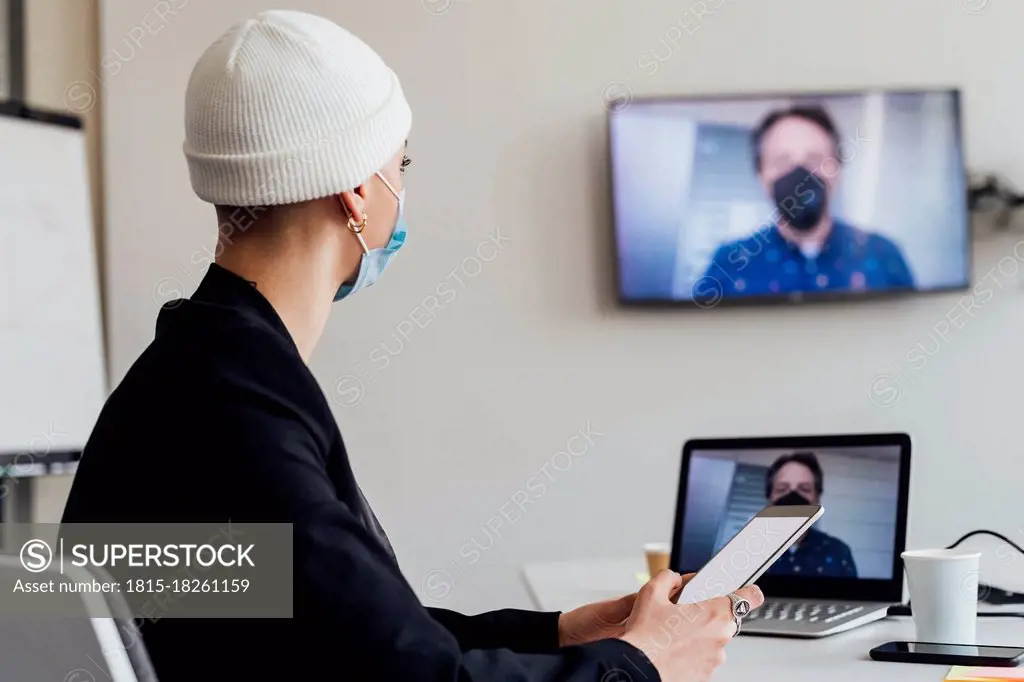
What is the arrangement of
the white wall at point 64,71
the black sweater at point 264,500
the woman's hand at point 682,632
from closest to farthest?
the black sweater at point 264,500, the woman's hand at point 682,632, the white wall at point 64,71

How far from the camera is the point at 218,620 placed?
1.02 metres

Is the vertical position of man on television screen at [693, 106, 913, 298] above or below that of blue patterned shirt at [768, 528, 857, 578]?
above

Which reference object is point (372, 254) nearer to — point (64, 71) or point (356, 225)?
point (356, 225)

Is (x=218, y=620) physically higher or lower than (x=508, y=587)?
higher

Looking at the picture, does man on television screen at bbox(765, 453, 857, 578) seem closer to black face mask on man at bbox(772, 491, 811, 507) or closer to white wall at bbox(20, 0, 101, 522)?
black face mask on man at bbox(772, 491, 811, 507)

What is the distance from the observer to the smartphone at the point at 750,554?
4.20 ft

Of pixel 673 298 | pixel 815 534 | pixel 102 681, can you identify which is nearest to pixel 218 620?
pixel 102 681

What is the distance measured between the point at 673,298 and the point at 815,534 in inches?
57.0

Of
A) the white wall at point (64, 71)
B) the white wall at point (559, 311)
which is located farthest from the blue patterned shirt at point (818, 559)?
the white wall at point (64, 71)

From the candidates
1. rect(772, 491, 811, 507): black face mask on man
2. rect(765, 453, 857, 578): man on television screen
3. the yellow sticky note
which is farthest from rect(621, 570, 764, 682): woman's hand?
rect(772, 491, 811, 507): black face mask on man

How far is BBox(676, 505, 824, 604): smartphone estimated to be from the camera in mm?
1279

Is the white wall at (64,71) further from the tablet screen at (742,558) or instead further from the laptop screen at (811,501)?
the tablet screen at (742,558)

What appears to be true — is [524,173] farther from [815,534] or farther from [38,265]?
[815,534]

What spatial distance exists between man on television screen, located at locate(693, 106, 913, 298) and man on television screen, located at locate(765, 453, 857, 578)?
4.49 ft
